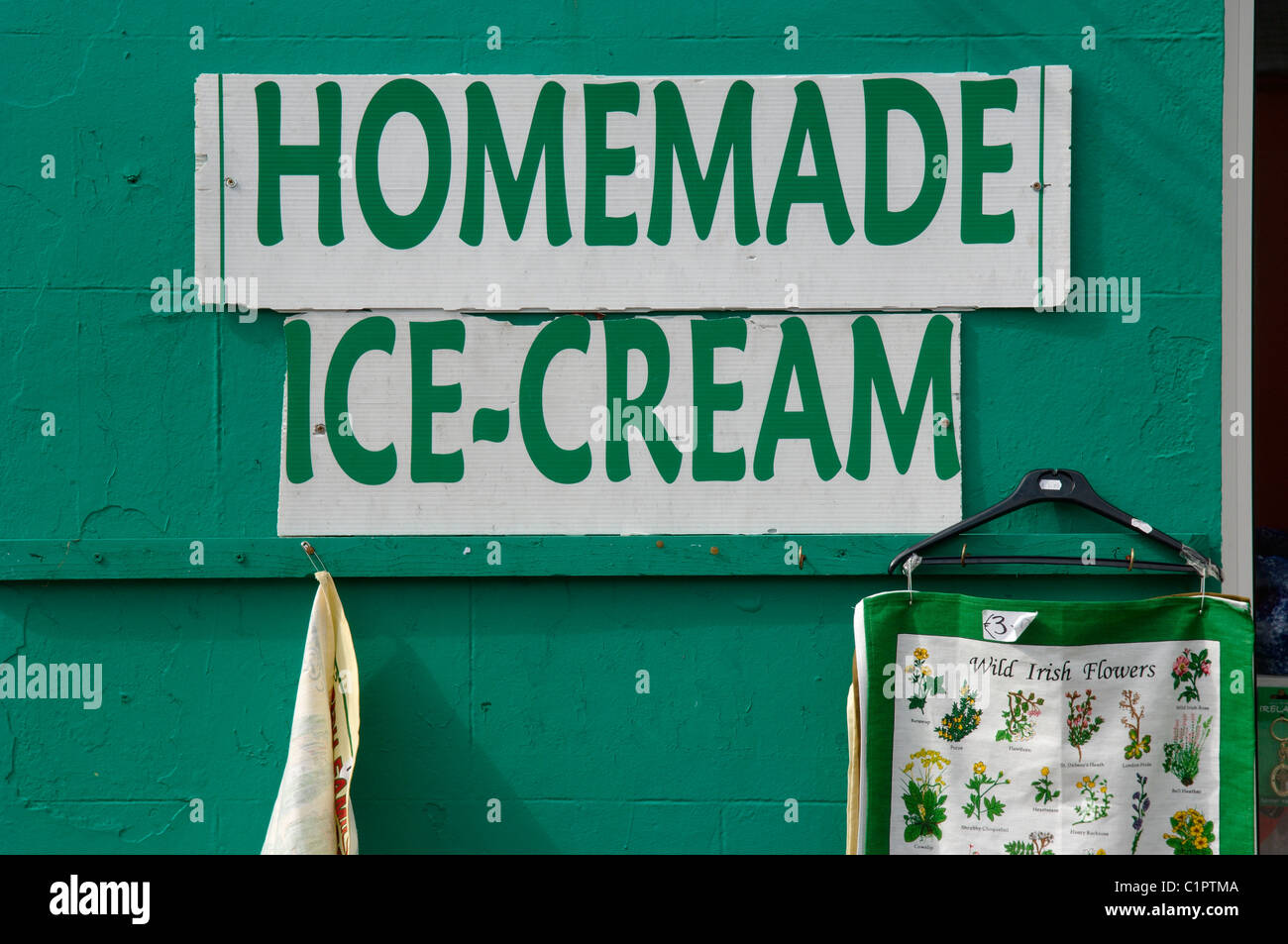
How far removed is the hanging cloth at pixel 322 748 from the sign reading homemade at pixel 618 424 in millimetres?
269

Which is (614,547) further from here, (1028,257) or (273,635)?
(1028,257)

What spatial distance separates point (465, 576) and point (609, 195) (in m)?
1.09

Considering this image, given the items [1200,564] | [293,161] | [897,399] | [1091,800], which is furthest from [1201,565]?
[293,161]

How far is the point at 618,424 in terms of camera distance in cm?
261

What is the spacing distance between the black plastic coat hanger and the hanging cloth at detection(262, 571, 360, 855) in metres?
1.46

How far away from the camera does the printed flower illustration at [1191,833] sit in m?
2.50

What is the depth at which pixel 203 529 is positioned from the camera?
2621mm

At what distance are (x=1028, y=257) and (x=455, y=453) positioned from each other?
161 centimetres

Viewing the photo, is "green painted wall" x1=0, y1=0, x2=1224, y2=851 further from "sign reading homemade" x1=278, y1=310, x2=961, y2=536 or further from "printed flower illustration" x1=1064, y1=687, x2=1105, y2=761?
"printed flower illustration" x1=1064, y1=687, x2=1105, y2=761

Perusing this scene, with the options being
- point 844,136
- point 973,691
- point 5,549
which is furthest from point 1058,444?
point 5,549

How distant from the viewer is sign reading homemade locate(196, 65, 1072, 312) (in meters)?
2.60

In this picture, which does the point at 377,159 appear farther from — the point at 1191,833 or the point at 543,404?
the point at 1191,833

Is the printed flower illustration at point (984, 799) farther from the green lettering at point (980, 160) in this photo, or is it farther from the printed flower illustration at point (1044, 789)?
the green lettering at point (980, 160)

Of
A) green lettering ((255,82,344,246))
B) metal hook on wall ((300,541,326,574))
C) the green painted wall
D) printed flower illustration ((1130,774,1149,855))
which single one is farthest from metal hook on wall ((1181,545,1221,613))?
green lettering ((255,82,344,246))
